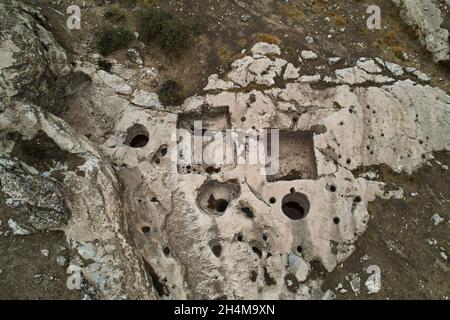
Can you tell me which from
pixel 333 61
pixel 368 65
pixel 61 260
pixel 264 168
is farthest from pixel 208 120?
pixel 61 260

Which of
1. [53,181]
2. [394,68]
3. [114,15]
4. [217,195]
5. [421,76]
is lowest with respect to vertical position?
[217,195]

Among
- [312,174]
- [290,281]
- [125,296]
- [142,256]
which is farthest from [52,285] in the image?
[312,174]

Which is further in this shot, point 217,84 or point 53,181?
point 217,84

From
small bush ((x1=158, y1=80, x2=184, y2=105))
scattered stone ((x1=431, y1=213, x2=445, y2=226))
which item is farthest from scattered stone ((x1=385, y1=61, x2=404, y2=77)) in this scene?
small bush ((x1=158, y1=80, x2=184, y2=105))

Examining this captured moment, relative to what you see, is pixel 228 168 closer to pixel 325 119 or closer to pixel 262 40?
pixel 325 119

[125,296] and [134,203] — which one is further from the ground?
[134,203]

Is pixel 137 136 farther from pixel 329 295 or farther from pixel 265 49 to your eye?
pixel 329 295

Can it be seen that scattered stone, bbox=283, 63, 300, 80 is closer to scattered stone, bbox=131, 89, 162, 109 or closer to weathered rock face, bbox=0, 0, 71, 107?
scattered stone, bbox=131, 89, 162, 109
